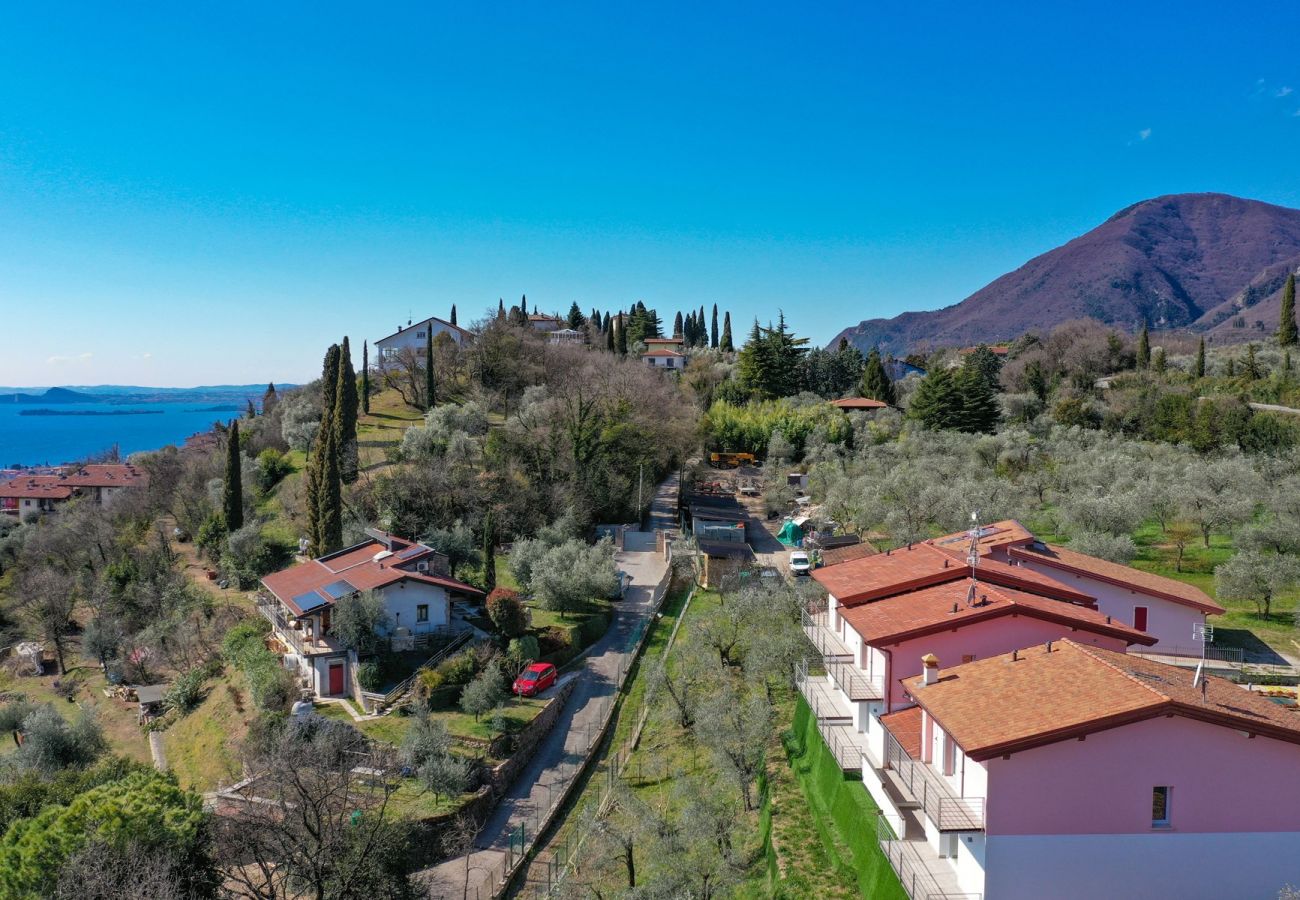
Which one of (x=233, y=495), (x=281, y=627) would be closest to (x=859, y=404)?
(x=233, y=495)

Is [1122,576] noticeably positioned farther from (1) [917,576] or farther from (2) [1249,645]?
(1) [917,576]

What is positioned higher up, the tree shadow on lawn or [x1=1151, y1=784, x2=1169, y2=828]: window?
[x1=1151, y1=784, x2=1169, y2=828]: window

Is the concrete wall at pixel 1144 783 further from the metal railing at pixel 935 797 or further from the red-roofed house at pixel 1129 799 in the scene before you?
the metal railing at pixel 935 797

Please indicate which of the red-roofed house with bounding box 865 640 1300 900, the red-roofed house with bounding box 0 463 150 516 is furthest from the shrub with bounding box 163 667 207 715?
the red-roofed house with bounding box 0 463 150 516

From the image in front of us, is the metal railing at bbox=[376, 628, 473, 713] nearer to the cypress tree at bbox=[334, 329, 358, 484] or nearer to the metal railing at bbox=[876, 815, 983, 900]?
the metal railing at bbox=[876, 815, 983, 900]

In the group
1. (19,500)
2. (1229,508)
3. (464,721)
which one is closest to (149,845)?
(464,721)

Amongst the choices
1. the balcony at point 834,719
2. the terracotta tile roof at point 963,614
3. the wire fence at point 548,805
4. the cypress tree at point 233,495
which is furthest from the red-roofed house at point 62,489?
the terracotta tile roof at point 963,614

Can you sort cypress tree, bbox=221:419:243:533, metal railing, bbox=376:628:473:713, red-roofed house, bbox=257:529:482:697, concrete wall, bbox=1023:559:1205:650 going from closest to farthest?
concrete wall, bbox=1023:559:1205:650 < metal railing, bbox=376:628:473:713 < red-roofed house, bbox=257:529:482:697 < cypress tree, bbox=221:419:243:533
